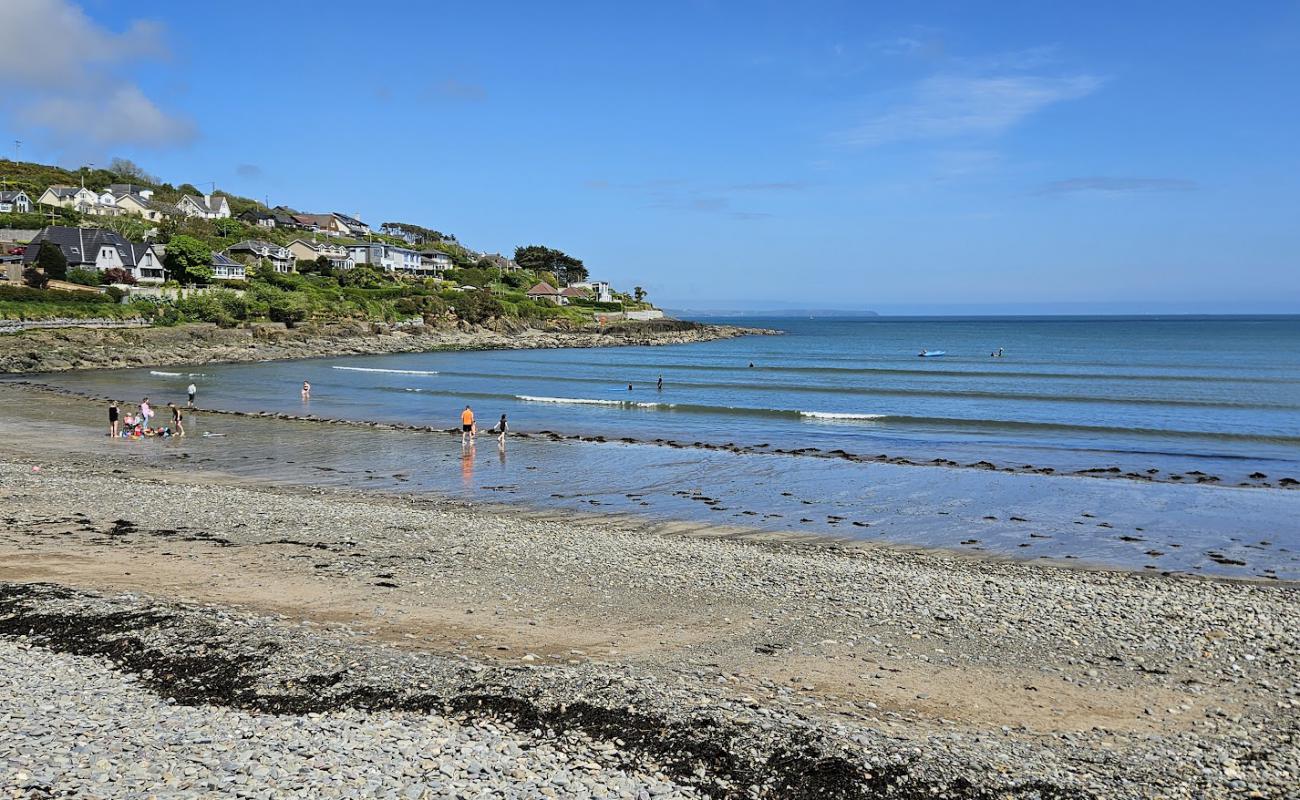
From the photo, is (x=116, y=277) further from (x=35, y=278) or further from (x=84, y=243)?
(x=35, y=278)

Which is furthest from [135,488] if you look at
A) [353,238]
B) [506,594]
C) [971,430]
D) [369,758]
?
[353,238]

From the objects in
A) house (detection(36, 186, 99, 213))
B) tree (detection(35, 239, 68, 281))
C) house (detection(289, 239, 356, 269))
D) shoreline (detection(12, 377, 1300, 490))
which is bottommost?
shoreline (detection(12, 377, 1300, 490))

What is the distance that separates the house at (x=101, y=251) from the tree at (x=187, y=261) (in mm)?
1253

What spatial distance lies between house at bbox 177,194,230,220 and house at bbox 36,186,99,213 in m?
12.8

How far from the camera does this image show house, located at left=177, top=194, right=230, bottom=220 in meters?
124

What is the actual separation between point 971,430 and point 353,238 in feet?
400

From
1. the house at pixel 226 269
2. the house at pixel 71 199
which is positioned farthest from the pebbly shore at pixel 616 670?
the house at pixel 71 199

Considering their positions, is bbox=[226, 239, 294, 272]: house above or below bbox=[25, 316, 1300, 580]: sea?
above

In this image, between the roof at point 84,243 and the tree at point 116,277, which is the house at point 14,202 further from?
the tree at point 116,277

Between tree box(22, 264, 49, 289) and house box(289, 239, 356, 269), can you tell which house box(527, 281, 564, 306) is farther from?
tree box(22, 264, 49, 289)

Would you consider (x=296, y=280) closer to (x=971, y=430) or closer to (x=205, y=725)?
(x=971, y=430)

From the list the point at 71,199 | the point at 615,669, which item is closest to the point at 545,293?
the point at 71,199

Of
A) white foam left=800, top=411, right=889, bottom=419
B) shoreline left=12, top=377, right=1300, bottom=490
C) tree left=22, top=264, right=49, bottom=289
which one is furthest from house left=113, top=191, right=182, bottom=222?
white foam left=800, top=411, right=889, bottom=419

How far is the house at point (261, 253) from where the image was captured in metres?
96.9
